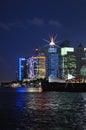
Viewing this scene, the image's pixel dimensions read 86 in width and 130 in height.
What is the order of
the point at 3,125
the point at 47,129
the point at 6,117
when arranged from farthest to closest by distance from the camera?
the point at 6,117
the point at 3,125
the point at 47,129

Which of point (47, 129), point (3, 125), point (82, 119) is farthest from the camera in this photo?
point (82, 119)

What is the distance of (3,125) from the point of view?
5469cm

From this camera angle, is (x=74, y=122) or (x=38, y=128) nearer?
(x=38, y=128)

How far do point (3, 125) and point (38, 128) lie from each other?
19.7ft

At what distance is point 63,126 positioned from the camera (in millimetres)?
53156

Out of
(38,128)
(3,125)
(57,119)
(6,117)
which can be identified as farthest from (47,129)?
(6,117)

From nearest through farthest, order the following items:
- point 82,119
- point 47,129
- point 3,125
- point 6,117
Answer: point 47,129 → point 3,125 → point 82,119 → point 6,117

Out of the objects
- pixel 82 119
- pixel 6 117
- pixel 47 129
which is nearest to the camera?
pixel 47 129

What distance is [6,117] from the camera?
65.1 metres

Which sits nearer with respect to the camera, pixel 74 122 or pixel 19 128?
pixel 19 128

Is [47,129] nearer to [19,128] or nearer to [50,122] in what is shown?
[19,128]

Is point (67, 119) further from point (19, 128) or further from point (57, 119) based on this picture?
point (19, 128)

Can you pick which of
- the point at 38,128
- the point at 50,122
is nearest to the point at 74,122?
the point at 50,122

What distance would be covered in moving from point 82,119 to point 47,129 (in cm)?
1213
